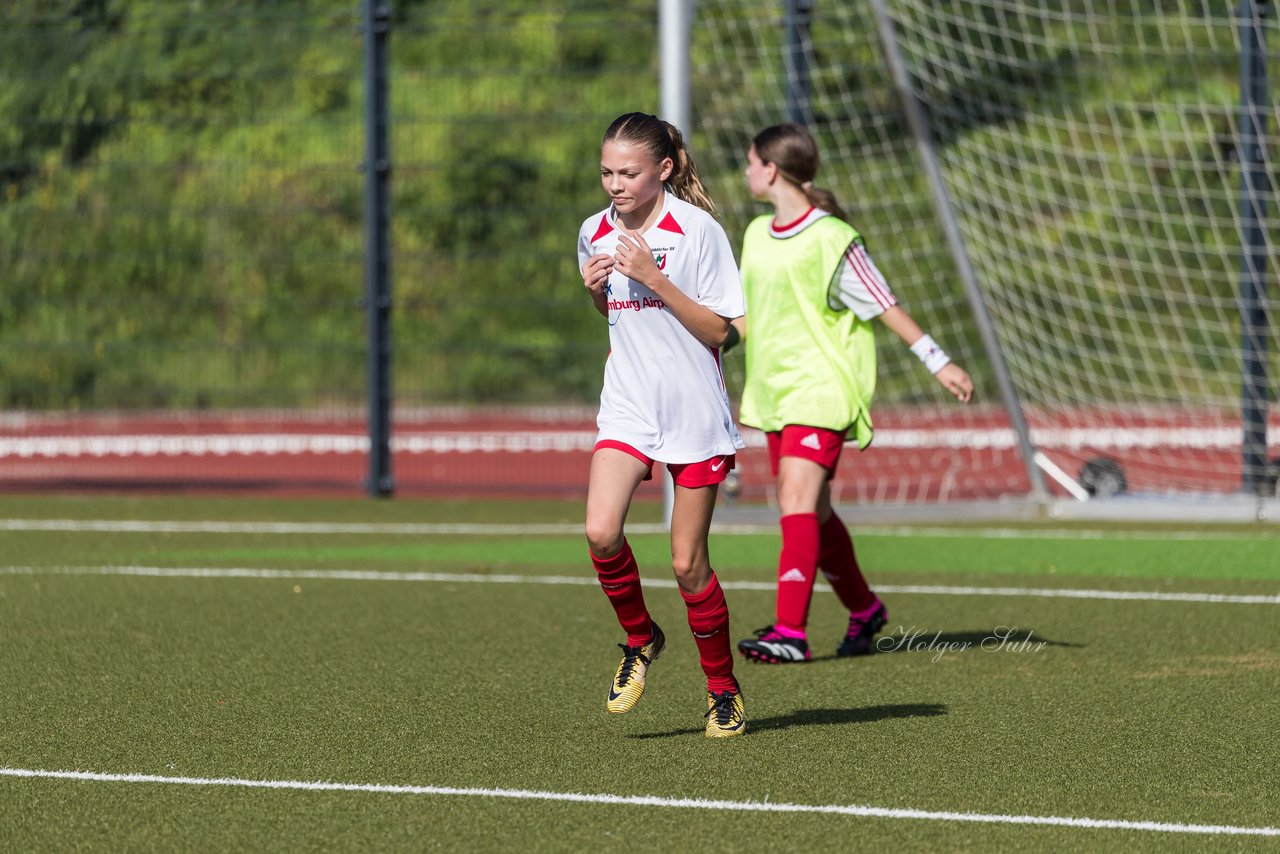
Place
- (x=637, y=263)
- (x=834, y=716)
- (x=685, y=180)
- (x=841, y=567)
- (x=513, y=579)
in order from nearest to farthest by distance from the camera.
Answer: (x=637, y=263) → (x=685, y=180) → (x=834, y=716) → (x=841, y=567) → (x=513, y=579)

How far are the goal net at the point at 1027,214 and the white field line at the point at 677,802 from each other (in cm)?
789

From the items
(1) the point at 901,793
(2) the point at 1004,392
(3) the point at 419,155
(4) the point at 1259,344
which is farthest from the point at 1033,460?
(1) the point at 901,793

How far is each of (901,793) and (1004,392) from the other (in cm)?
779

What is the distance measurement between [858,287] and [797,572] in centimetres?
103

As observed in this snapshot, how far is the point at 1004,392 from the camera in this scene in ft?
40.2

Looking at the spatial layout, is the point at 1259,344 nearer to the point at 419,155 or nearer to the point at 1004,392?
the point at 1004,392

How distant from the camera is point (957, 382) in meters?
6.41

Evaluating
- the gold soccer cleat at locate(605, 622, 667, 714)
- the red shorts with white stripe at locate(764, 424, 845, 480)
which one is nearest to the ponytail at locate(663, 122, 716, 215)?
the gold soccer cleat at locate(605, 622, 667, 714)

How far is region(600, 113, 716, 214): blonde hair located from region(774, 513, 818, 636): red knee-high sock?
1.65 m

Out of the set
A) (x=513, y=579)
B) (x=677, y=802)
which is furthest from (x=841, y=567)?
(x=677, y=802)

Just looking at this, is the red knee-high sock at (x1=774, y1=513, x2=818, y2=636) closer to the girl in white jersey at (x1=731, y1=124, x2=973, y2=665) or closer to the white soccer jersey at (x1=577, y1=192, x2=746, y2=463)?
the girl in white jersey at (x1=731, y1=124, x2=973, y2=665)

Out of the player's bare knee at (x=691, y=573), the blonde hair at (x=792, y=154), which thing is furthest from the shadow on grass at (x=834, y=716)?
the blonde hair at (x=792, y=154)

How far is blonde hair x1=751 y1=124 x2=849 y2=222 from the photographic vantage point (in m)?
7.00

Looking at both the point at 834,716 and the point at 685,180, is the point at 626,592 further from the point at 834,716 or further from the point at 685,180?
the point at 685,180
